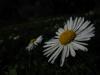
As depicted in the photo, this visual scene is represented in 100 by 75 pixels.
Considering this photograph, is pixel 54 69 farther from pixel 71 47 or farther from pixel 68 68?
pixel 71 47

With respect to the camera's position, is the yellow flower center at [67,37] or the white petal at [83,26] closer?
the white petal at [83,26]

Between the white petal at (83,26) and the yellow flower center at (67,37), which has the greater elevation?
the yellow flower center at (67,37)

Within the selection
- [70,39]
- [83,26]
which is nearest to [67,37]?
[70,39]

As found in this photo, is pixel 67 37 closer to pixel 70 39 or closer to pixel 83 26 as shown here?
pixel 70 39

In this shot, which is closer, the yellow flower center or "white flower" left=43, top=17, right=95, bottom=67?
"white flower" left=43, top=17, right=95, bottom=67

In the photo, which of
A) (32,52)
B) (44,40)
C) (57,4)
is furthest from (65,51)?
(57,4)

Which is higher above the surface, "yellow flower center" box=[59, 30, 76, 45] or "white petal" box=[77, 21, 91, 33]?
"yellow flower center" box=[59, 30, 76, 45]
